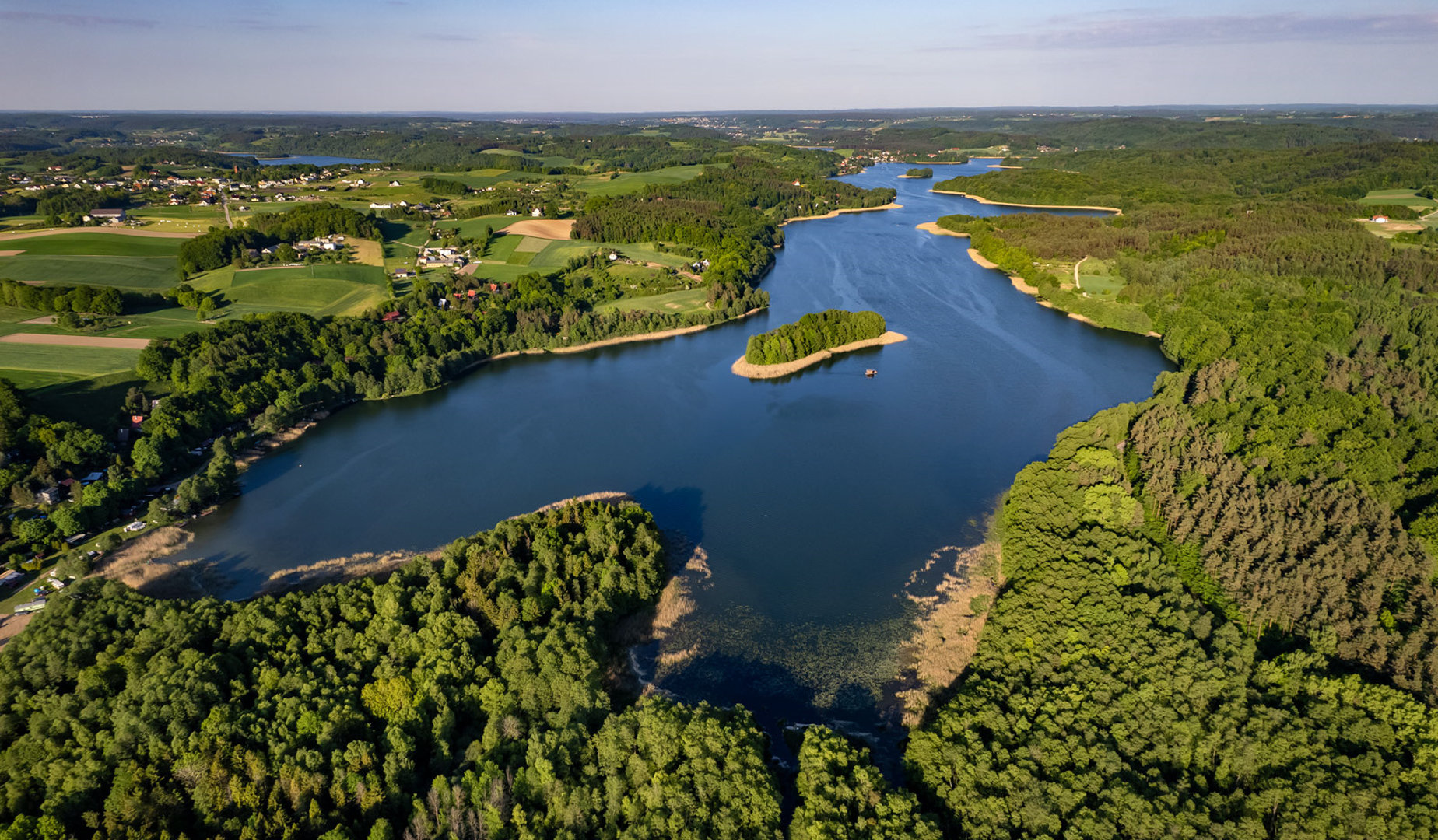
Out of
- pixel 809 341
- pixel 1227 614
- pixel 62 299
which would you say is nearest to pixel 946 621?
pixel 1227 614

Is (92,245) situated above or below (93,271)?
above

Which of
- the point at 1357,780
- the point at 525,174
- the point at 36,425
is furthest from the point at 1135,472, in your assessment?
the point at 525,174

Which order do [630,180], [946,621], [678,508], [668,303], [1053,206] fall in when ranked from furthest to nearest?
[630,180] → [1053,206] → [668,303] → [678,508] → [946,621]

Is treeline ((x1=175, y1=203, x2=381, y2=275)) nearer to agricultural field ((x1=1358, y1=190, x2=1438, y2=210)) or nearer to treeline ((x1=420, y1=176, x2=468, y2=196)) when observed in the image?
treeline ((x1=420, y1=176, x2=468, y2=196))

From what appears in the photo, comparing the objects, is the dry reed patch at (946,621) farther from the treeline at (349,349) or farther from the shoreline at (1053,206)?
the shoreline at (1053,206)

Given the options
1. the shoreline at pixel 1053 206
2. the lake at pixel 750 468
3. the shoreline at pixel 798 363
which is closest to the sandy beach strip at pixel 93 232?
the lake at pixel 750 468

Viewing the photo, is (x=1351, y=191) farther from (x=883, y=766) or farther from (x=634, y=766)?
(x=634, y=766)

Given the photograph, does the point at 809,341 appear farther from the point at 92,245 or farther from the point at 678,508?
the point at 92,245
